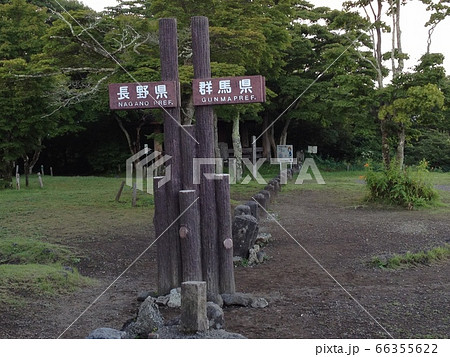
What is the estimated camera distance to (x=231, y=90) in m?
6.12

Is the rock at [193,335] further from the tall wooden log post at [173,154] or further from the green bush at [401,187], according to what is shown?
the green bush at [401,187]

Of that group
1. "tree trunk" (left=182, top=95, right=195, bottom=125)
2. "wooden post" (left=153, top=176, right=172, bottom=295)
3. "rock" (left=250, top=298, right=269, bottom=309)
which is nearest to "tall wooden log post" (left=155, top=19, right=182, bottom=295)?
"wooden post" (left=153, top=176, right=172, bottom=295)

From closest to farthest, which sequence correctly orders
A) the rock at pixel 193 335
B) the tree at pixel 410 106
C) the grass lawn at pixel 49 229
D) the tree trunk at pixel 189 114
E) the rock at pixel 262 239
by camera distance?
the rock at pixel 193 335, the grass lawn at pixel 49 229, the rock at pixel 262 239, the tree at pixel 410 106, the tree trunk at pixel 189 114

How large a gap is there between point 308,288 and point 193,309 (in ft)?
8.35

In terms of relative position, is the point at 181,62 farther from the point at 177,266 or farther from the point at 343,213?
the point at 177,266

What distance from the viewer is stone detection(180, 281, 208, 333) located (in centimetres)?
442

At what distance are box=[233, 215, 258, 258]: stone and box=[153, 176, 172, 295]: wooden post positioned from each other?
2.15 m

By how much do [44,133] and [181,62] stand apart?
7.98 m

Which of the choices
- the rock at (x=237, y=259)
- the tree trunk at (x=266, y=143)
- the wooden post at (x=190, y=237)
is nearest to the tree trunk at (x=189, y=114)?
the rock at (x=237, y=259)

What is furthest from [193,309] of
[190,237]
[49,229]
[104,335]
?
[49,229]

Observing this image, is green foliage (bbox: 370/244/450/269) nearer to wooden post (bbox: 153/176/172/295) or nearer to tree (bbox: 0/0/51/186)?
wooden post (bbox: 153/176/172/295)

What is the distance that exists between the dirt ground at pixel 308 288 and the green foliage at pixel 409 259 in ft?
0.64

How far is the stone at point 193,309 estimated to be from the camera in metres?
4.42

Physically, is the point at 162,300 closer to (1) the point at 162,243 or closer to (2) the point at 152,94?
(1) the point at 162,243
